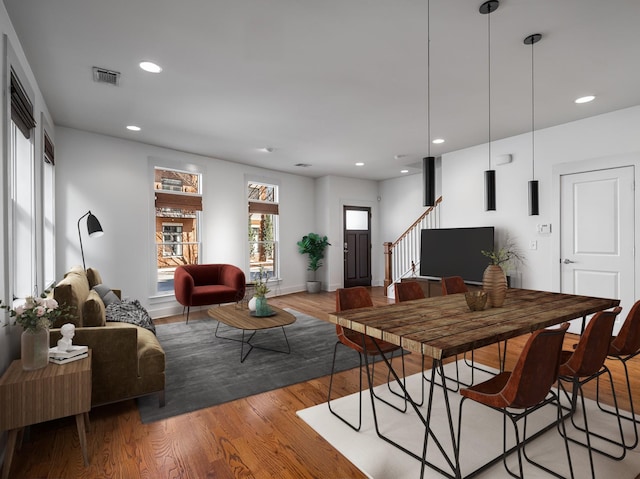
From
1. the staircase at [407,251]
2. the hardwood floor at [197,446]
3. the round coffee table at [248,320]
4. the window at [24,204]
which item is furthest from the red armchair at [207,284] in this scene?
the staircase at [407,251]

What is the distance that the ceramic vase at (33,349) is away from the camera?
6.52 ft

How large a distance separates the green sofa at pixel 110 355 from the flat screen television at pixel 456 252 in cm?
442

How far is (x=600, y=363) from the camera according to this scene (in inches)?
75.9

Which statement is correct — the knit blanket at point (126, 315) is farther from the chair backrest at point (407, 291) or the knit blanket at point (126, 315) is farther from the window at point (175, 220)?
the chair backrest at point (407, 291)

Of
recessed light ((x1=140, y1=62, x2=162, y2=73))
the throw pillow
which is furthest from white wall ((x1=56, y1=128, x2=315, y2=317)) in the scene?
recessed light ((x1=140, y1=62, x2=162, y2=73))

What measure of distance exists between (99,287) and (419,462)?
3568 millimetres

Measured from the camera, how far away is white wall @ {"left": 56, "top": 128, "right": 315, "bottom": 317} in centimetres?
462

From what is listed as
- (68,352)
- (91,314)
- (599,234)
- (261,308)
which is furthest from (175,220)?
(599,234)

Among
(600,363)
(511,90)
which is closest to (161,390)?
(600,363)

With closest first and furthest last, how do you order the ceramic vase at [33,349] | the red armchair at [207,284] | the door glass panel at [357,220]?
the ceramic vase at [33,349], the red armchair at [207,284], the door glass panel at [357,220]

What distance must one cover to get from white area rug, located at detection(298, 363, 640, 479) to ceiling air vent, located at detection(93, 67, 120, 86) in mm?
3340

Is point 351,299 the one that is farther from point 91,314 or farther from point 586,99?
point 586,99

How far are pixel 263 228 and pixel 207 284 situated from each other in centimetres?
195

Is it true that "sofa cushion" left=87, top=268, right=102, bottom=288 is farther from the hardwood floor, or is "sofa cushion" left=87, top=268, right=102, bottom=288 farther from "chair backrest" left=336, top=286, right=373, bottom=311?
"chair backrest" left=336, top=286, right=373, bottom=311
